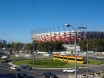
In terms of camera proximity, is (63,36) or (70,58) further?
(63,36)

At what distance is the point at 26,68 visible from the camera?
59.9 m

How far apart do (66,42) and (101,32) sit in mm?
32521

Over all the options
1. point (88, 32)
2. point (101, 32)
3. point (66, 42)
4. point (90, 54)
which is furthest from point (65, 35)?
point (90, 54)

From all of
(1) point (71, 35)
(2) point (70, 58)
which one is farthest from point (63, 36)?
(2) point (70, 58)

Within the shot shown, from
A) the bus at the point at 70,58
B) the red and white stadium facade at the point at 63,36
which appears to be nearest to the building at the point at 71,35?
the red and white stadium facade at the point at 63,36

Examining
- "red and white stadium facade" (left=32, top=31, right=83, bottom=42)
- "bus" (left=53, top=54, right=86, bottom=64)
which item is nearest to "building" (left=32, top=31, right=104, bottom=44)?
"red and white stadium facade" (left=32, top=31, right=83, bottom=42)

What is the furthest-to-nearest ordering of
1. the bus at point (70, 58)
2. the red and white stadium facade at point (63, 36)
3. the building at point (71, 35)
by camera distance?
the red and white stadium facade at point (63, 36) < the building at point (71, 35) < the bus at point (70, 58)

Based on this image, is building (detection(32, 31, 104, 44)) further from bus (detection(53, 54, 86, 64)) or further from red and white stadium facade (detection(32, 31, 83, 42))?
bus (detection(53, 54, 86, 64))

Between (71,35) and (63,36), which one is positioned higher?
(71,35)

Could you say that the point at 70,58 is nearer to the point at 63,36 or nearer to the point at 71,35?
the point at 71,35

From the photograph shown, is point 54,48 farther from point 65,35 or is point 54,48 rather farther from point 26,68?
point 26,68

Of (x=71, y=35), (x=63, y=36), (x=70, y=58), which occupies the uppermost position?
(x=71, y=35)

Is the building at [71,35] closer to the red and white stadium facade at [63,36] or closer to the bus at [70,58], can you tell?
the red and white stadium facade at [63,36]

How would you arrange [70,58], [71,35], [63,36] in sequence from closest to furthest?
1. [70,58]
2. [71,35]
3. [63,36]
